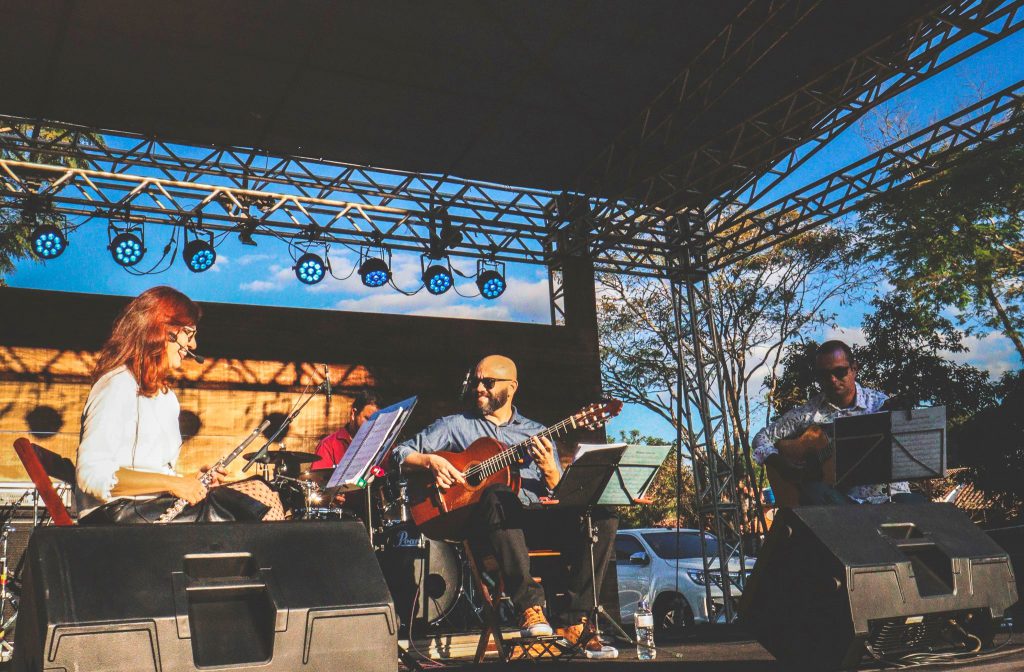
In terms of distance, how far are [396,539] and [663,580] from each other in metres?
6.58

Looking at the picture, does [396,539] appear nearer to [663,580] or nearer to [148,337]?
[148,337]

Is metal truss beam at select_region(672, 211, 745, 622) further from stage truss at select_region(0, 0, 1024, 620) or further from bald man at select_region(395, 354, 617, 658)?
bald man at select_region(395, 354, 617, 658)

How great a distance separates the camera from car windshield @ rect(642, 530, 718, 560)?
11.9 meters

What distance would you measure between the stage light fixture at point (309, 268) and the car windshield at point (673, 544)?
19.2 ft

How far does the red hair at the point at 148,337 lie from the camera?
2.92 metres

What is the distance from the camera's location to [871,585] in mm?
2846

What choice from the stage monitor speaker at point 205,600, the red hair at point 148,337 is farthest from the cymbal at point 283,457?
the stage monitor speaker at point 205,600

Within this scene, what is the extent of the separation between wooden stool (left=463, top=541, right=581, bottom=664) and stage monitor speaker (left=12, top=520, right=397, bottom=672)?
1624 millimetres

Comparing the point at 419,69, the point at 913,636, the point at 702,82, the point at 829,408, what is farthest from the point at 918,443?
the point at 419,69

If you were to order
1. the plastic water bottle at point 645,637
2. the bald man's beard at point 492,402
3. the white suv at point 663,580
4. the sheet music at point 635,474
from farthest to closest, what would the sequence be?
1. the white suv at point 663,580
2. the bald man's beard at point 492,402
3. the sheet music at point 635,474
4. the plastic water bottle at point 645,637

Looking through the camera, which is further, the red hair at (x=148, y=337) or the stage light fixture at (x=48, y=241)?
the stage light fixture at (x=48, y=241)

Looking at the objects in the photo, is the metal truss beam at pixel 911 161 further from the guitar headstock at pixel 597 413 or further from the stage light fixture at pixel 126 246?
the stage light fixture at pixel 126 246

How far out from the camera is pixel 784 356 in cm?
1958

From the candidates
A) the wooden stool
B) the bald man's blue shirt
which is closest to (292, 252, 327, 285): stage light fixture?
the bald man's blue shirt
